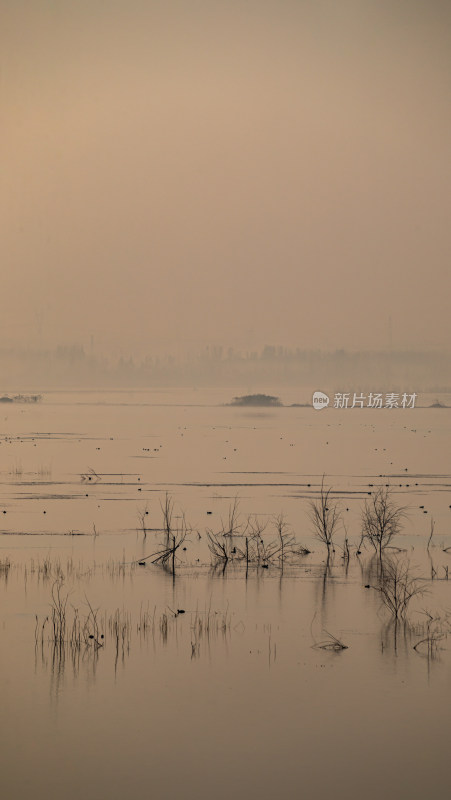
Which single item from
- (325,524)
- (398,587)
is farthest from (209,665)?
(325,524)

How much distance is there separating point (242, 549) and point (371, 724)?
4598mm

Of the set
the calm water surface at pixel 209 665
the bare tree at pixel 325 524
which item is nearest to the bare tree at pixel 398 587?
the calm water surface at pixel 209 665

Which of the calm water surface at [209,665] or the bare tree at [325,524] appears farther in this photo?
the bare tree at [325,524]

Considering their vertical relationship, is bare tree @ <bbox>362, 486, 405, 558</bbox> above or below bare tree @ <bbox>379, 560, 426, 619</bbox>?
above

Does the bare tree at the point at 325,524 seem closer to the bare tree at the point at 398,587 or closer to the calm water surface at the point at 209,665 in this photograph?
the calm water surface at the point at 209,665

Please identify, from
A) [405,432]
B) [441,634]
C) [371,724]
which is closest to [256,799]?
[371,724]

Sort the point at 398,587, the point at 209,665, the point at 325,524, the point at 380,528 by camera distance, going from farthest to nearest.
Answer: the point at 380,528, the point at 325,524, the point at 398,587, the point at 209,665

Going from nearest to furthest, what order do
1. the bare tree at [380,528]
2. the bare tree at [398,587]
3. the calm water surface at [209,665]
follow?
the calm water surface at [209,665], the bare tree at [398,587], the bare tree at [380,528]

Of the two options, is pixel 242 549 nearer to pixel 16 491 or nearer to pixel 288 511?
pixel 288 511

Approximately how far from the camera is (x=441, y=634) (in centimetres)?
753

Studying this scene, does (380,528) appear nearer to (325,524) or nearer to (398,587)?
(325,524)

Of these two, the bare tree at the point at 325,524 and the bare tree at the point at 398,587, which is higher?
the bare tree at the point at 325,524

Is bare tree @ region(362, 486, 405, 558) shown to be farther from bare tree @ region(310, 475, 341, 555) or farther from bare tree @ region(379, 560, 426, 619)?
bare tree @ region(379, 560, 426, 619)

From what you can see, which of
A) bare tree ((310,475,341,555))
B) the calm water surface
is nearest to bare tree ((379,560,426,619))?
the calm water surface
